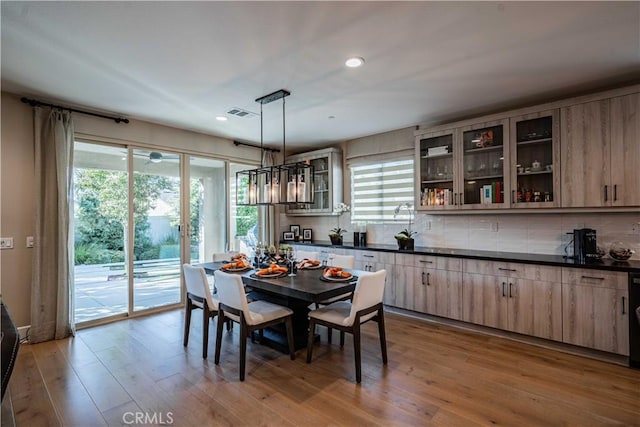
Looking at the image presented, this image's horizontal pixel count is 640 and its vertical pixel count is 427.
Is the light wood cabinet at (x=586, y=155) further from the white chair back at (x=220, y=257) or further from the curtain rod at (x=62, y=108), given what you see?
the curtain rod at (x=62, y=108)

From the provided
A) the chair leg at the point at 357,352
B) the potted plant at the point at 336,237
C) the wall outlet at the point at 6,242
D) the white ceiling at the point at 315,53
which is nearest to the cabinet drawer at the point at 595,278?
the white ceiling at the point at 315,53

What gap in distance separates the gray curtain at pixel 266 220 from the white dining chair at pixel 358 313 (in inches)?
120

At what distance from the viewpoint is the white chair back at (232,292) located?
2652 mm

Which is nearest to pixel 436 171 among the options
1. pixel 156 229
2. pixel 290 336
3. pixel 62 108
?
pixel 290 336

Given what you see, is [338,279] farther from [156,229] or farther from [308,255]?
[156,229]

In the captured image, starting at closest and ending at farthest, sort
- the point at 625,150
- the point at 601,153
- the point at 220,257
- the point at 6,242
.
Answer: the point at 625,150 → the point at 601,153 → the point at 6,242 → the point at 220,257

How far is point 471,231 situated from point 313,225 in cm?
287

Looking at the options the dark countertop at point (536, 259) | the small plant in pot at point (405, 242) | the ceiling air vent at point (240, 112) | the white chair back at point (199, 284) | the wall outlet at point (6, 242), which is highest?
the ceiling air vent at point (240, 112)

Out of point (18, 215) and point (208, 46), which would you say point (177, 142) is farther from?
point (208, 46)

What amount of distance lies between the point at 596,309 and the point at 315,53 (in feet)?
11.0

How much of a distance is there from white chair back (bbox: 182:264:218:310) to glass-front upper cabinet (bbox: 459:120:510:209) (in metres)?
3.11

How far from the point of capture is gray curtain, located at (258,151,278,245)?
5.84m

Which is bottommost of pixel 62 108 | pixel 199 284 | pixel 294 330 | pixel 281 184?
pixel 294 330

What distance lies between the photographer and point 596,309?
2906 millimetres
